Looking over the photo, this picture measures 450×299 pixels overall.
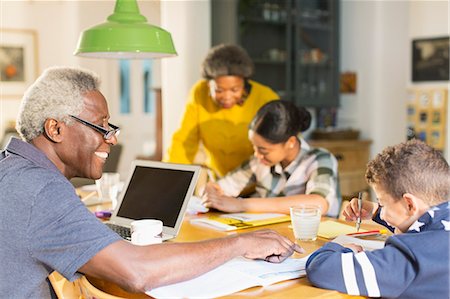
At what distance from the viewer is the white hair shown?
1403 millimetres

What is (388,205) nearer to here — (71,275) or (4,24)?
(71,275)

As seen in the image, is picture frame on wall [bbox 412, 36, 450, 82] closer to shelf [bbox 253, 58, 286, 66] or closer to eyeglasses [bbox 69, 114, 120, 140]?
shelf [bbox 253, 58, 286, 66]

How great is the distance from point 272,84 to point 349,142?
0.78 meters

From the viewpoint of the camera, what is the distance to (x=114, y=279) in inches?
47.6

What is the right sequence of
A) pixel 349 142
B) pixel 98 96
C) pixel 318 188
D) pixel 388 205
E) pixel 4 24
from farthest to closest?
pixel 4 24 < pixel 349 142 < pixel 318 188 < pixel 98 96 < pixel 388 205

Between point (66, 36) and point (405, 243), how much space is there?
6000mm

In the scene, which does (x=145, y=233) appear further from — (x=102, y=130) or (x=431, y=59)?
(x=431, y=59)

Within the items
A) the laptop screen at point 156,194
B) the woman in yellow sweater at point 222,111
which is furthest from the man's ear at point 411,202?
the woman in yellow sweater at point 222,111

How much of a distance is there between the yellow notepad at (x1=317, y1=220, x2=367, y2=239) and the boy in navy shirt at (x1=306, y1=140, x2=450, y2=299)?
437mm

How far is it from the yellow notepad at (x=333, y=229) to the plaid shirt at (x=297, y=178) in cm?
19

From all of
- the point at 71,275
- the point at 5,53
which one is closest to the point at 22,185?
the point at 71,275

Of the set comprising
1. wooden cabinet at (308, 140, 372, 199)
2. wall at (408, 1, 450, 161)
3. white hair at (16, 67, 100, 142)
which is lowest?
wooden cabinet at (308, 140, 372, 199)

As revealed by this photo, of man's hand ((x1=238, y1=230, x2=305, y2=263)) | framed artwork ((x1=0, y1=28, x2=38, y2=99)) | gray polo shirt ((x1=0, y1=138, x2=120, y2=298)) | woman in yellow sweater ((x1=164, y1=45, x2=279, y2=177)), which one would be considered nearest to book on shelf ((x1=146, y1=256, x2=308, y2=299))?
man's hand ((x1=238, y1=230, x2=305, y2=263))

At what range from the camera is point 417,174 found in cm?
127
